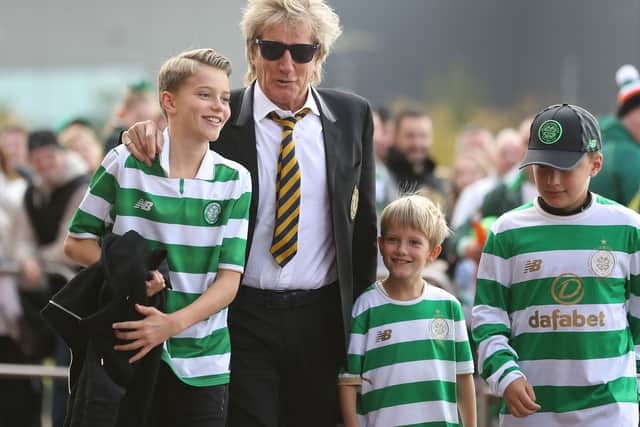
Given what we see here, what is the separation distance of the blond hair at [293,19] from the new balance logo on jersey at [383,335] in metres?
1.09

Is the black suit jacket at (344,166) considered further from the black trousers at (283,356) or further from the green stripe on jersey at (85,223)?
the green stripe on jersey at (85,223)

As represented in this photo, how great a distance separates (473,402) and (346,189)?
984 millimetres

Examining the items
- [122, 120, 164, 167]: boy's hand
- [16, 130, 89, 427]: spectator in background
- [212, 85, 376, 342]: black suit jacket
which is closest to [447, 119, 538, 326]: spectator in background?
[212, 85, 376, 342]: black suit jacket

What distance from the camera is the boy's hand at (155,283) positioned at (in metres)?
3.92

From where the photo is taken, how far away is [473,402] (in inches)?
179

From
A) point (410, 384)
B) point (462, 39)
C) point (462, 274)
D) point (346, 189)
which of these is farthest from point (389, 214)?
point (462, 39)

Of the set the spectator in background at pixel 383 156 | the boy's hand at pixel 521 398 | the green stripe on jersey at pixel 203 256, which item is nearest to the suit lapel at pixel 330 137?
the green stripe on jersey at pixel 203 256

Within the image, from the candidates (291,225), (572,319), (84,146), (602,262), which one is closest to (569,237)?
(602,262)

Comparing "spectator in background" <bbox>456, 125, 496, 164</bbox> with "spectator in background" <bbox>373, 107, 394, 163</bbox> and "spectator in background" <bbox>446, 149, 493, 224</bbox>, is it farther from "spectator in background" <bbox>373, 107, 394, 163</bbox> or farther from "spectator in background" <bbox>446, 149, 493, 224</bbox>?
"spectator in background" <bbox>373, 107, 394, 163</bbox>

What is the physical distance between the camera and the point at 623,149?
Result: 6.55 meters

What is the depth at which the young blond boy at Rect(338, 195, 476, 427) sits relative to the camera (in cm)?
446

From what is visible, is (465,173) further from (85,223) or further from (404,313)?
(85,223)

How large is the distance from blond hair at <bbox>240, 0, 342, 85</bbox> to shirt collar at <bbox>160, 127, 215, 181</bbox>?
62cm

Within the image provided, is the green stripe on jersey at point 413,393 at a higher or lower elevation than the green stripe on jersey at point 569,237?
lower
